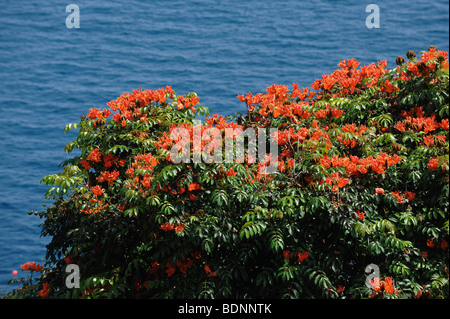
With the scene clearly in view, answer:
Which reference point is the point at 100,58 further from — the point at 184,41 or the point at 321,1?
the point at 321,1

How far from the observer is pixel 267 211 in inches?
225

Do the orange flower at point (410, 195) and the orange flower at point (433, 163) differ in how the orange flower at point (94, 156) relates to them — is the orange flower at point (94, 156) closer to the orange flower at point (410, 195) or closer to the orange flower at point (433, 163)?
the orange flower at point (410, 195)

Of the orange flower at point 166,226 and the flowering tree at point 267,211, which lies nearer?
the orange flower at point 166,226

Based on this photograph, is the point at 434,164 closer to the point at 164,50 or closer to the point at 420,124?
the point at 420,124

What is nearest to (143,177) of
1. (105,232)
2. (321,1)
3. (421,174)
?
(105,232)

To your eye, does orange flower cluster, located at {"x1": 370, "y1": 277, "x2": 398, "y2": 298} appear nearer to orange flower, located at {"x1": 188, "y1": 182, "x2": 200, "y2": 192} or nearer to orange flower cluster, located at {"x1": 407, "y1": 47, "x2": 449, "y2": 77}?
orange flower, located at {"x1": 188, "y1": 182, "x2": 200, "y2": 192}

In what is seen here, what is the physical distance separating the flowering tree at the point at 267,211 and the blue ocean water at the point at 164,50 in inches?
Answer: 284

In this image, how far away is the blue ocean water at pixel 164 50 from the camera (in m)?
15.9

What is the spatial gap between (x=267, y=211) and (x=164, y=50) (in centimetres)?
1400

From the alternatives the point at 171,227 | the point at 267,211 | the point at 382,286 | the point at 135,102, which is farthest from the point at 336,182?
the point at 135,102

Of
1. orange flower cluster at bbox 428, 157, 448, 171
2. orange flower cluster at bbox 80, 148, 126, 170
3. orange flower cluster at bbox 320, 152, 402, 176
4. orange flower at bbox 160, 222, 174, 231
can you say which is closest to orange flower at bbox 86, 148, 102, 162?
orange flower cluster at bbox 80, 148, 126, 170

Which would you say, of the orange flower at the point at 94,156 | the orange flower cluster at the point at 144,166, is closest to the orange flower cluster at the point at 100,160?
the orange flower at the point at 94,156

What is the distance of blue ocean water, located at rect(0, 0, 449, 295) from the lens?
15.9m
